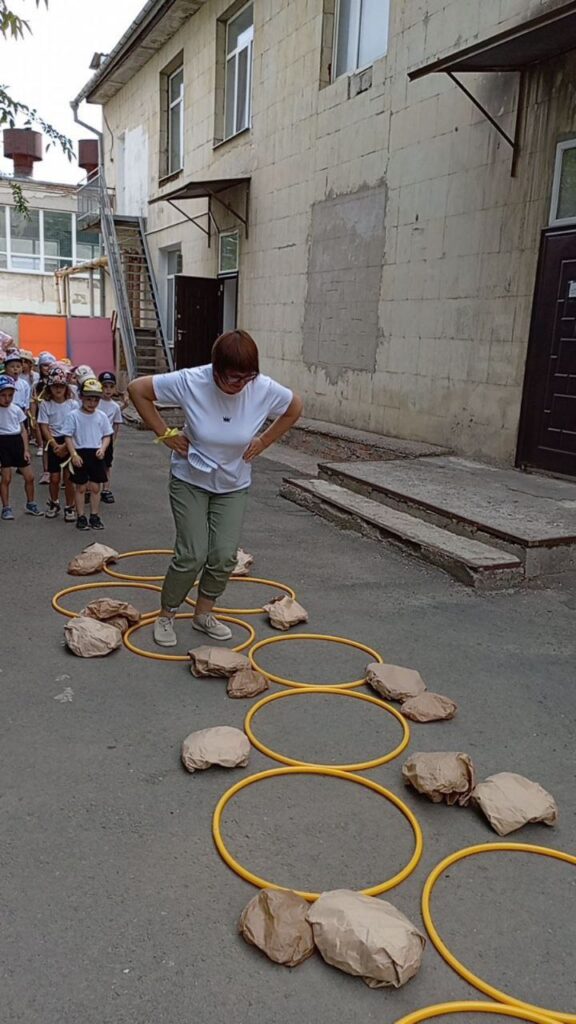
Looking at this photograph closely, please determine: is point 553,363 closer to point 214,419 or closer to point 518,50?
point 518,50

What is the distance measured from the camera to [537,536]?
5.77 meters

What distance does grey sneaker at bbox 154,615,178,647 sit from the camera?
14.4 feet

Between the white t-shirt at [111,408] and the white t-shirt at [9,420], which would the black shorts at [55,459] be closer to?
the white t-shirt at [9,420]

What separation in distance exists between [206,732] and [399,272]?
844 centimetres

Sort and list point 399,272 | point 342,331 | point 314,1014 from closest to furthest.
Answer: point 314,1014 → point 399,272 → point 342,331

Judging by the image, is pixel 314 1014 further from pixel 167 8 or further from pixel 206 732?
pixel 167 8

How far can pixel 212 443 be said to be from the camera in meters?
3.98

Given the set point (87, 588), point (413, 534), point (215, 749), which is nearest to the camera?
point (215, 749)

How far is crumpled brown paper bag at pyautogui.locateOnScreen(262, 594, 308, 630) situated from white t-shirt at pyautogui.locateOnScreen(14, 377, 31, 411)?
449cm

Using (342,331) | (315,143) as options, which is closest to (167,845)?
(342,331)

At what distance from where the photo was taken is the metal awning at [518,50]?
6755mm

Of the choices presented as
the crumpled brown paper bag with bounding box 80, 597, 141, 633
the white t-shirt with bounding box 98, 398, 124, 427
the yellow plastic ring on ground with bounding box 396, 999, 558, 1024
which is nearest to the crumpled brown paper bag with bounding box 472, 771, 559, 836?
the yellow plastic ring on ground with bounding box 396, 999, 558, 1024

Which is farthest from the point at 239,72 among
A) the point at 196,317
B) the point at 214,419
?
the point at 214,419

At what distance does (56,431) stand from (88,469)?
581mm
